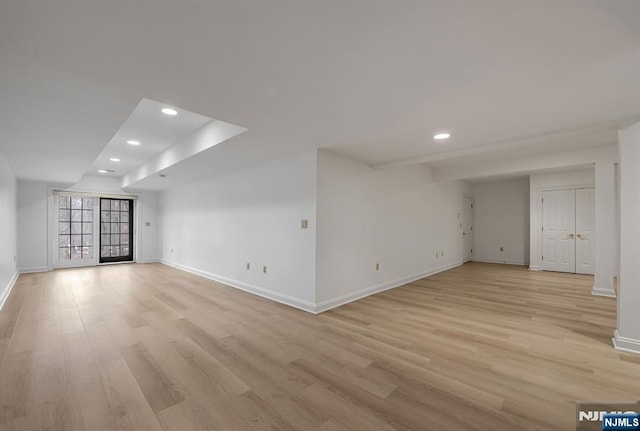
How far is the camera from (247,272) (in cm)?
494

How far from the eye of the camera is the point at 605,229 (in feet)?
14.4

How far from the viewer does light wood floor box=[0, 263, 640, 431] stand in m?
1.77

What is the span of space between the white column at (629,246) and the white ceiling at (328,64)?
0.32 meters

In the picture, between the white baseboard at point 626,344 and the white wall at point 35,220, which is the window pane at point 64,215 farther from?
the white baseboard at point 626,344

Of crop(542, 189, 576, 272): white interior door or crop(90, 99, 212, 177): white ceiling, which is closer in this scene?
crop(90, 99, 212, 177): white ceiling

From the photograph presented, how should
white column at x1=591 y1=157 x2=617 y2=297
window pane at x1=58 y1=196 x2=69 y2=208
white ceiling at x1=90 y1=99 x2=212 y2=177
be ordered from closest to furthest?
white ceiling at x1=90 y1=99 x2=212 y2=177, white column at x1=591 y1=157 x2=617 y2=297, window pane at x1=58 y1=196 x2=69 y2=208

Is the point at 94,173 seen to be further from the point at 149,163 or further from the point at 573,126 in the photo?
the point at 573,126

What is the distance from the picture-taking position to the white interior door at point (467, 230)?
26.1 feet

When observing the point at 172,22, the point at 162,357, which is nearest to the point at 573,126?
the point at 172,22

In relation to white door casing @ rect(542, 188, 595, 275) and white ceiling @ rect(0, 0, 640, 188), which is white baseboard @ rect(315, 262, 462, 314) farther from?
white door casing @ rect(542, 188, 595, 275)

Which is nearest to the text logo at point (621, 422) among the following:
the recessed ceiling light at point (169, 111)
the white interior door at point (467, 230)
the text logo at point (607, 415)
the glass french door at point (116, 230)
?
the text logo at point (607, 415)

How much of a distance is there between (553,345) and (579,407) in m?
1.09

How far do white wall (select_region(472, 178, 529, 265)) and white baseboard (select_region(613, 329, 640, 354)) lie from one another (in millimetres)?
5680

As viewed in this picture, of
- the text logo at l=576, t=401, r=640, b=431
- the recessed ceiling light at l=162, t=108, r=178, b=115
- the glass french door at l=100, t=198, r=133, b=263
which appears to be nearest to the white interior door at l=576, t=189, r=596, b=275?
the text logo at l=576, t=401, r=640, b=431
